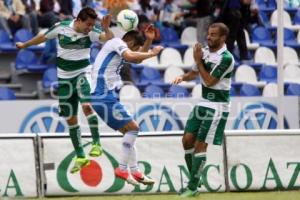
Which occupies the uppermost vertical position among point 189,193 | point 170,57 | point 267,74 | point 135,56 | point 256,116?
point 135,56

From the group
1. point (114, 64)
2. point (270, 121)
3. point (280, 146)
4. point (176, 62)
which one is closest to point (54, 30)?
point (114, 64)

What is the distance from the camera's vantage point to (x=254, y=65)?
71.6ft

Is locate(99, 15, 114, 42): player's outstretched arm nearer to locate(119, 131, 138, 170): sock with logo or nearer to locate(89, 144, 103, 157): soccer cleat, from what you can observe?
locate(119, 131, 138, 170): sock with logo

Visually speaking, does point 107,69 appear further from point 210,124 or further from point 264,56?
point 264,56

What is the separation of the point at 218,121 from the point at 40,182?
2972mm

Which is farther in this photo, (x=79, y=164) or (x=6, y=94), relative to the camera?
(x=6, y=94)

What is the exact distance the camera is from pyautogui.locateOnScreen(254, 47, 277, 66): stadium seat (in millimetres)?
22203

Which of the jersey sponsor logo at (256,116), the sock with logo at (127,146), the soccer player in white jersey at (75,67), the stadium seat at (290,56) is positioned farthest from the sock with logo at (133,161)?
the stadium seat at (290,56)

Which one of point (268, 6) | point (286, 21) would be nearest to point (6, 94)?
point (268, 6)

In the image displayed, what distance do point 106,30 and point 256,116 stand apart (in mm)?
5270

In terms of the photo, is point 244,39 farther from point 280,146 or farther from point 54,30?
point 54,30

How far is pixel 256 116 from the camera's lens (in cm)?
1878

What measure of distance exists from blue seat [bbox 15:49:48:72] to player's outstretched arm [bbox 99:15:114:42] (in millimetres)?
6535

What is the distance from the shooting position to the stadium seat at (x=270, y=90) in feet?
67.8
